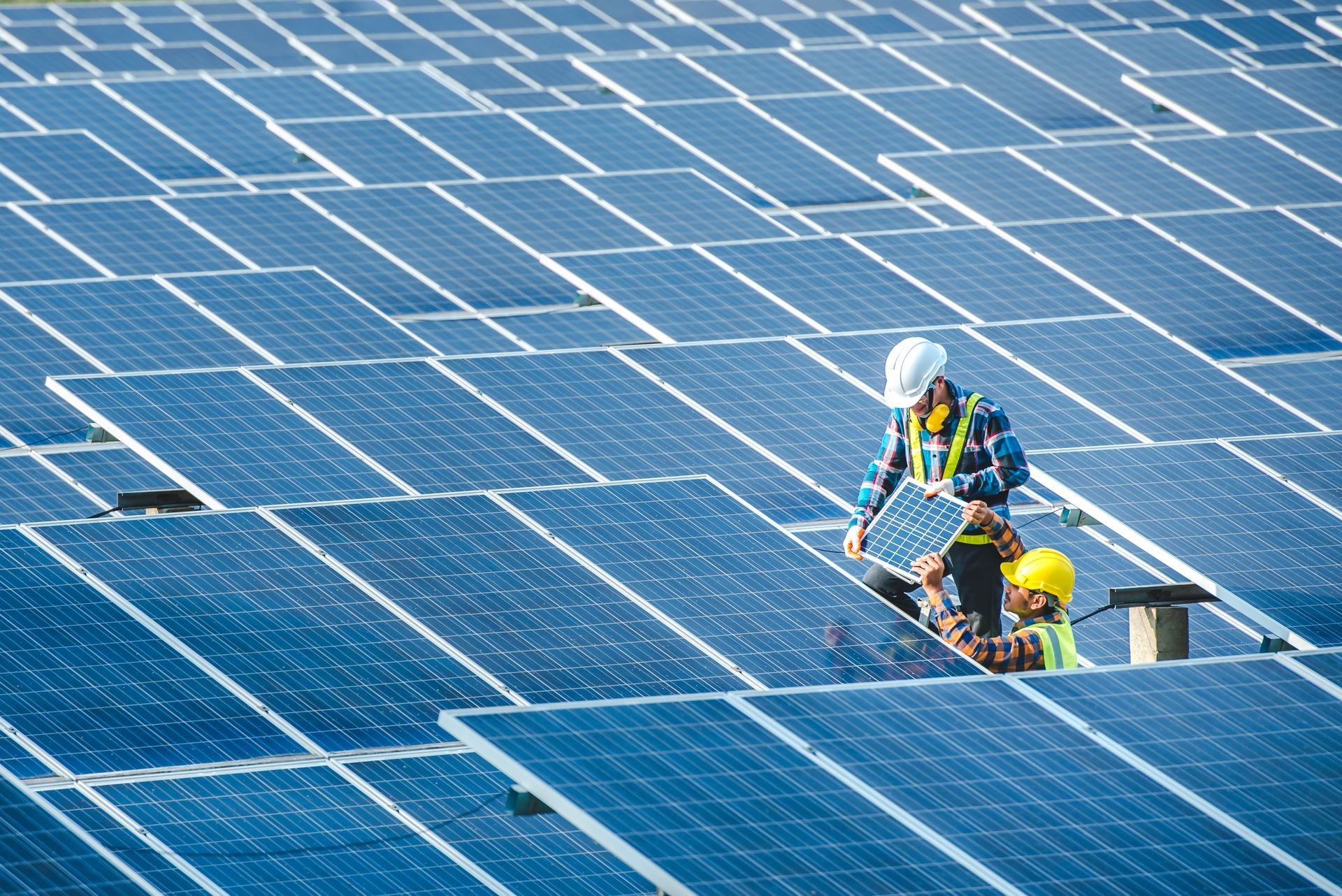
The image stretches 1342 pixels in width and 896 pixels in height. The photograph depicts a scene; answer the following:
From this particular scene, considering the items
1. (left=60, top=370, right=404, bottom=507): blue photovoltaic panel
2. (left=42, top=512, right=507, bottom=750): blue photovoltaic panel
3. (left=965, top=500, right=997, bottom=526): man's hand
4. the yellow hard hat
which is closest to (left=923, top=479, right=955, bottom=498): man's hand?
(left=965, top=500, right=997, bottom=526): man's hand

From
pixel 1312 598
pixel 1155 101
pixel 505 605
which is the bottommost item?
pixel 505 605

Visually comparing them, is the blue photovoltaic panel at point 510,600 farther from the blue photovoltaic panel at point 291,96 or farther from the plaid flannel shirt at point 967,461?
the blue photovoltaic panel at point 291,96

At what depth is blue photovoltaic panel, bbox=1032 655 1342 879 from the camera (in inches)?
433

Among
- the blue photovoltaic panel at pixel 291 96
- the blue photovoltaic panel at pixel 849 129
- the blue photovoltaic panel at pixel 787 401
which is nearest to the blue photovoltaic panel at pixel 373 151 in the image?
the blue photovoltaic panel at pixel 291 96

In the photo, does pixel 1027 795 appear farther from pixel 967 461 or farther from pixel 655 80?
pixel 655 80

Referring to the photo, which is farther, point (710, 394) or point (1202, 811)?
point (710, 394)

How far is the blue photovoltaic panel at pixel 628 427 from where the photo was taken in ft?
59.5

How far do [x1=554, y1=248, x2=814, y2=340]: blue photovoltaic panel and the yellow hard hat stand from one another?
8971 millimetres

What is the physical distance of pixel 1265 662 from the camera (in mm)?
12414

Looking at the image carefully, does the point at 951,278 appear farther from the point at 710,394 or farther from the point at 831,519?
the point at 831,519

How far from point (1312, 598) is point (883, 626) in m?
2.95

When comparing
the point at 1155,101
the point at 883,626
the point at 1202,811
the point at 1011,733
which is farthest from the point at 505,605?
the point at 1155,101

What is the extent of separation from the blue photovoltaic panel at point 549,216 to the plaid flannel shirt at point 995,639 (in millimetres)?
13113

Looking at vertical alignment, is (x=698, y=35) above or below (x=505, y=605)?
above
